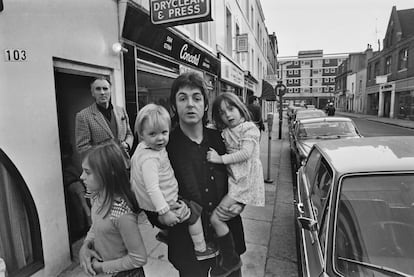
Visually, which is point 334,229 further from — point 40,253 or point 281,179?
point 281,179

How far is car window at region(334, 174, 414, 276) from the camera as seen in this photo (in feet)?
5.49

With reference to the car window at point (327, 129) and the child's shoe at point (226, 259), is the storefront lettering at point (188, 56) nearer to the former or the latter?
the car window at point (327, 129)

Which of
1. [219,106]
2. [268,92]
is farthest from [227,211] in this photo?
[268,92]

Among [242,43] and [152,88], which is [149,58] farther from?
[242,43]

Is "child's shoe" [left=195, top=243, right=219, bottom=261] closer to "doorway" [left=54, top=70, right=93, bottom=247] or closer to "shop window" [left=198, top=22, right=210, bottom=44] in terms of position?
"doorway" [left=54, top=70, right=93, bottom=247]

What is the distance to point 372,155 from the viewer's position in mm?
2230

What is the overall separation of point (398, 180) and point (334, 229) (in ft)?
2.11

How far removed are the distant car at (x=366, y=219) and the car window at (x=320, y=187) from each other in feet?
0.05

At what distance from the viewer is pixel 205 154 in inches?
67.7

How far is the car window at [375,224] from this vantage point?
1673 millimetres

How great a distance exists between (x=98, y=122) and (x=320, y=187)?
7.67 ft

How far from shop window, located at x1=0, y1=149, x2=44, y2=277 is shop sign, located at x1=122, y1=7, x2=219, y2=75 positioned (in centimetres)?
255

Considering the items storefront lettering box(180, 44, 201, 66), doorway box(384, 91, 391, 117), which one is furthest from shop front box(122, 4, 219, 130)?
doorway box(384, 91, 391, 117)

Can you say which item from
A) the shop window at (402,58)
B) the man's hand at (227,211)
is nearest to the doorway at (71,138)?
the man's hand at (227,211)
